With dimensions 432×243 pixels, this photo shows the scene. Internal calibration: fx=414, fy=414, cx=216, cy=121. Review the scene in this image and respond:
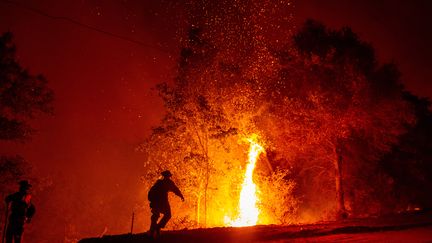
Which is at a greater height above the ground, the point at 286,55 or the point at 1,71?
the point at 286,55

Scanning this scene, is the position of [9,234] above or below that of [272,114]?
below

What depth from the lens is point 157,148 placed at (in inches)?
1062

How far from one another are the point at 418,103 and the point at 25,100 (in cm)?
3298

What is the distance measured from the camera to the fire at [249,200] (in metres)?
27.4

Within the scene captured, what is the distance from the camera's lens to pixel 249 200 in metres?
27.5

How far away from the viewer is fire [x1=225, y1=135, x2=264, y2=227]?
27438 mm

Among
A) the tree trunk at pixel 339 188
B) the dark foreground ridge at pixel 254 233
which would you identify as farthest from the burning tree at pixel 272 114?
the dark foreground ridge at pixel 254 233

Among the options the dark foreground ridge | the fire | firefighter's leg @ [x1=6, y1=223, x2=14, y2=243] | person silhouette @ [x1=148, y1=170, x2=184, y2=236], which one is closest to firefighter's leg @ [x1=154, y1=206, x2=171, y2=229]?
person silhouette @ [x1=148, y1=170, x2=184, y2=236]

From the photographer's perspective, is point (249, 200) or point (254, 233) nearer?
point (254, 233)

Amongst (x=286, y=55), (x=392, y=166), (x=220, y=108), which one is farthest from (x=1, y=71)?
(x=392, y=166)

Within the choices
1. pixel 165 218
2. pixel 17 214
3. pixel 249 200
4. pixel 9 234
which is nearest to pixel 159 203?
pixel 165 218

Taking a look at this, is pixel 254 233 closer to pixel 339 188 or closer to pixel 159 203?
pixel 159 203

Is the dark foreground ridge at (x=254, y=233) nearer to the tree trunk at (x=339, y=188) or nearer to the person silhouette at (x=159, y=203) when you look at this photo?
the person silhouette at (x=159, y=203)

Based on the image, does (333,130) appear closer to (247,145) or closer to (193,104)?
(247,145)
